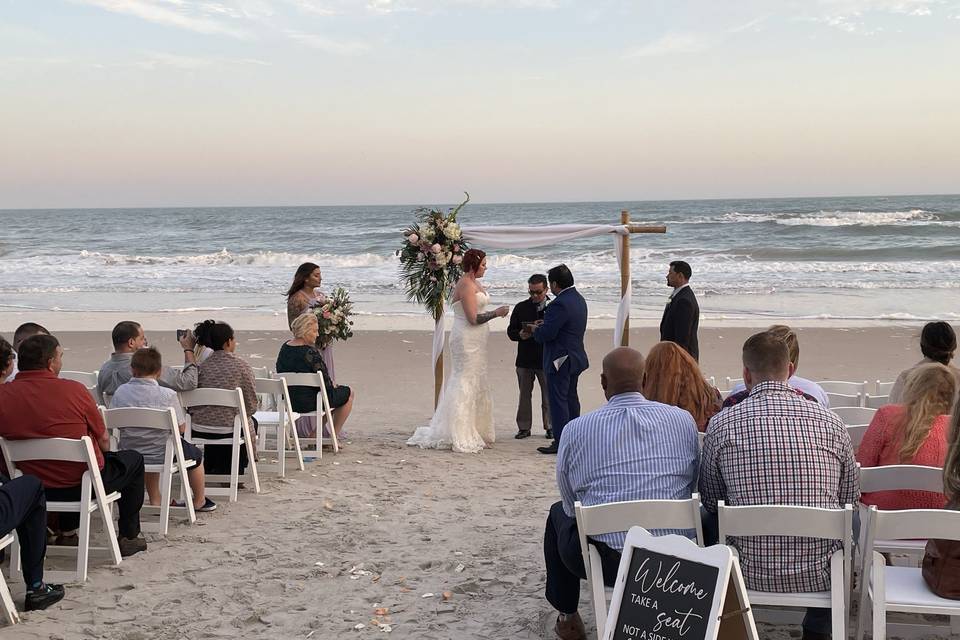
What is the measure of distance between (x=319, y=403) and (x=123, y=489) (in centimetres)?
254

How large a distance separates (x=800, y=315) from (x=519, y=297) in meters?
6.25

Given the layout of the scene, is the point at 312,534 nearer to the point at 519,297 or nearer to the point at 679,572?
the point at 679,572

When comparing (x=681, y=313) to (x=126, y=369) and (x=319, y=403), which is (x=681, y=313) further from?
(x=126, y=369)

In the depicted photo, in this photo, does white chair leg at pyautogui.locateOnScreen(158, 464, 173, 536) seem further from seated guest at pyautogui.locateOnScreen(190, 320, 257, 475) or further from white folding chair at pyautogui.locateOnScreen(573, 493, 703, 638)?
white folding chair at pyautogui.locateOnScreen(573, 493, 703, 638)

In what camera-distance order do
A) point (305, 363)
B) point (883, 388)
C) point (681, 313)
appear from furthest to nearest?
point (681, 313) < point (305, 363) < point (883, 388)

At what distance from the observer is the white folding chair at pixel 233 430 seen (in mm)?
6574

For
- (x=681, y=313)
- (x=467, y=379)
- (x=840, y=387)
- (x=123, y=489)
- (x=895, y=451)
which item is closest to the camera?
(x=895, y=451)

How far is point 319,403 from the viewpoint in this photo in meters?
7.82

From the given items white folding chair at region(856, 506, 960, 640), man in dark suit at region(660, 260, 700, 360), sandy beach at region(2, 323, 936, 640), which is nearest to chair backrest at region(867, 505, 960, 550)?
white folding chair at region(856, 506, 960, 640)

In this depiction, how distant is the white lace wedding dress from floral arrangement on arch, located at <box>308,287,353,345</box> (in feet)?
3.22

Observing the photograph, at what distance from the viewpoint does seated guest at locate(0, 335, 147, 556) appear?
4.98 metres

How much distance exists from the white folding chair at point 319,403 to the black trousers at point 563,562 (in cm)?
374

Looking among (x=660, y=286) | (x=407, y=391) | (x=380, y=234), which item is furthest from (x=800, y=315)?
(x=380, y=234)

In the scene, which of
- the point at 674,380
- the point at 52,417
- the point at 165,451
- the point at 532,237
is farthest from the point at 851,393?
the point at 52,417
